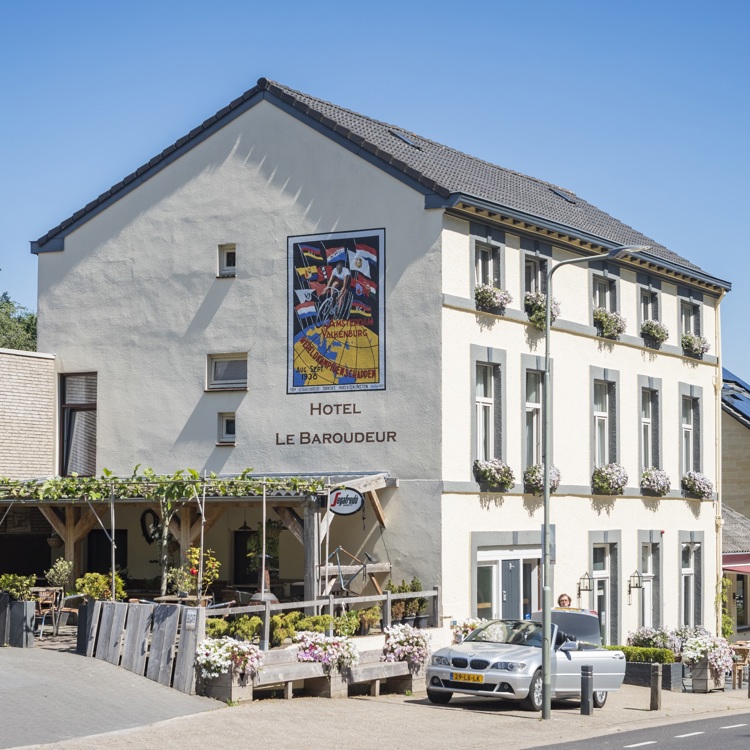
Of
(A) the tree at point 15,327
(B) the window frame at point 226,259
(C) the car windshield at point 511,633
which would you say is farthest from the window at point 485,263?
(A) the tree at point 15,327

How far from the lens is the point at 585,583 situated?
32094mm

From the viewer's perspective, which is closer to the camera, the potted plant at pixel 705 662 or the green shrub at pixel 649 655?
the potted plant at pixel 705 662

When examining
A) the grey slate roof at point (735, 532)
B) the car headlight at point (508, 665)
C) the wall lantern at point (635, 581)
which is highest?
the grey slate roof at point (735, 532)

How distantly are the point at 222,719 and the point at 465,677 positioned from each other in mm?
4623

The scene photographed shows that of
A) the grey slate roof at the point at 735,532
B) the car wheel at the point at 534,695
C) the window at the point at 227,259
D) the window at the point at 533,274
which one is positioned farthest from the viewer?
the grey slate roof at the point at 735,532

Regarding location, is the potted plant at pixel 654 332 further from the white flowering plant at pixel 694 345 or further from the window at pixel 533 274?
the window at pixel 533 274

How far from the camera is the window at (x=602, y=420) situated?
33.2 meters

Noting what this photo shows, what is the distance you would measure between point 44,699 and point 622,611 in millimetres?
17869

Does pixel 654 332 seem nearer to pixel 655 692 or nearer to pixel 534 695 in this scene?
pixel 655 692

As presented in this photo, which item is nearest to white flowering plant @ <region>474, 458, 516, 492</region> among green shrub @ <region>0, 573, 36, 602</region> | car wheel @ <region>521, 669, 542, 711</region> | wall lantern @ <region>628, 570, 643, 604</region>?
car wheel @ <region>521, 669, 542, 711</region>

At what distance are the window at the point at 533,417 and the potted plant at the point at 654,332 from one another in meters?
4.94

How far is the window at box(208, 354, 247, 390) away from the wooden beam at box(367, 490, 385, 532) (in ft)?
13.5

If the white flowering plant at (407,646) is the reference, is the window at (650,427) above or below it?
above

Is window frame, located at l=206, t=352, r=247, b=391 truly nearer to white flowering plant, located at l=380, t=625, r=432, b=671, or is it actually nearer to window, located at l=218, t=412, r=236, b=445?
window, located at l=218, t=412, r=236, b=445
